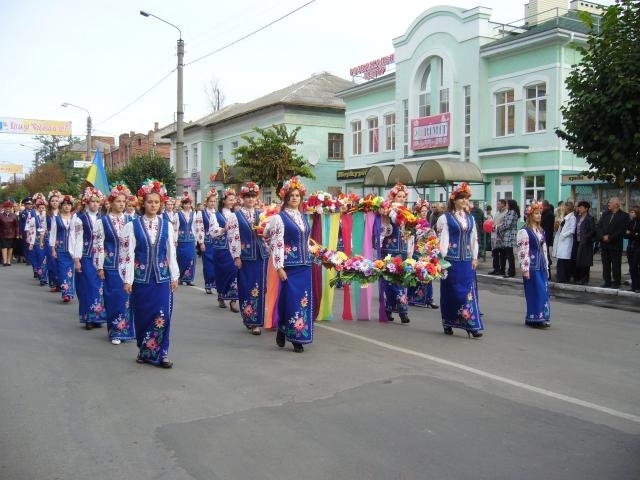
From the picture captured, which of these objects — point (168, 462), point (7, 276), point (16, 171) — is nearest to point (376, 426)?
point (168, 462)

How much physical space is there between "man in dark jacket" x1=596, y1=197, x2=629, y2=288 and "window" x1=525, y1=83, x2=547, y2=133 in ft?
36.4

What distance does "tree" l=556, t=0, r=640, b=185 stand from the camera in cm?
1326

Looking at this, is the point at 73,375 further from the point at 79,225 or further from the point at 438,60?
the point at 438,60

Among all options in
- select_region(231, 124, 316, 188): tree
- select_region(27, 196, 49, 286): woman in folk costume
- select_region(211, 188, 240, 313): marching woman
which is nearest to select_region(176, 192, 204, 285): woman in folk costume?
select_region(211, 188, 240, 313): marching woman

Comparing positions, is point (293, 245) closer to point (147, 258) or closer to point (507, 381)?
point (147, 258)

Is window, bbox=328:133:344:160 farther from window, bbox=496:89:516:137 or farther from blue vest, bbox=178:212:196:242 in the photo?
blue vest, bbox=178:212:196:242

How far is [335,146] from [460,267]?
34045 mm

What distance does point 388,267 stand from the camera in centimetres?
926

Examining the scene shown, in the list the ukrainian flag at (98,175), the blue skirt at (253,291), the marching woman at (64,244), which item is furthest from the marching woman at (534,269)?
the ukrainian flag at (98,175)

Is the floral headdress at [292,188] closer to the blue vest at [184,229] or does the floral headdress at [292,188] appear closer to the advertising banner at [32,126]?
the blue vest at [184,229]

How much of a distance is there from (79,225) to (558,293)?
383 inches

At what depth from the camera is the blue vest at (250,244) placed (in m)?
9.68

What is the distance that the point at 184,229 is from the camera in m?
15.0

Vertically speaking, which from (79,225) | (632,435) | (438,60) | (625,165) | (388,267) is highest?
(438,60)
